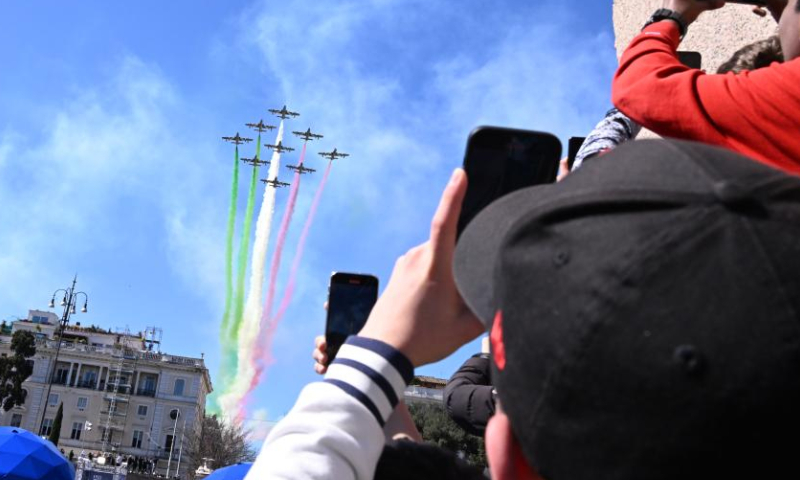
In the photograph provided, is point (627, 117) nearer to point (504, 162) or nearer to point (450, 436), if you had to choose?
point (504, 162)

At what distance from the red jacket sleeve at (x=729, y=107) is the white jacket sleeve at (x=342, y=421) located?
76 centimetres

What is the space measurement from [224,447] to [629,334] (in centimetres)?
5173

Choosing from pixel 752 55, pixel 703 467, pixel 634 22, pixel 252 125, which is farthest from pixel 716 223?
pixel 252 125

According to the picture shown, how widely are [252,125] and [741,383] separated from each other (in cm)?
5537

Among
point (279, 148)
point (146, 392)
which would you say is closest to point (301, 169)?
point (279, 148)

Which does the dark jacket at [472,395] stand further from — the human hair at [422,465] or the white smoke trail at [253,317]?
the white smoke trail at [253,317]

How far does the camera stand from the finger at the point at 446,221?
0.96 metres

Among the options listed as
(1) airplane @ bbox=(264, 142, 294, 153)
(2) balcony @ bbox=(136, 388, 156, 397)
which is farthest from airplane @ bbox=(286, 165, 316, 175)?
(2) balcony @ bbox=(136, 388, 156, 397)

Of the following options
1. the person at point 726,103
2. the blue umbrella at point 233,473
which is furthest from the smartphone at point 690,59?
the blue umbrella at point 233,473

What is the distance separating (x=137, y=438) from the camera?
70.3 metres

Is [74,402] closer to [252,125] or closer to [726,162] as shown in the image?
[252,125]

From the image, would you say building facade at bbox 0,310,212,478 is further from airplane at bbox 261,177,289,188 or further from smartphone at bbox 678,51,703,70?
smartphone at bbox 678,51,703,70

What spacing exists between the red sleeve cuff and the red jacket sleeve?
17 centimetres

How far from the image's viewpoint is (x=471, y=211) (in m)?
1.16
